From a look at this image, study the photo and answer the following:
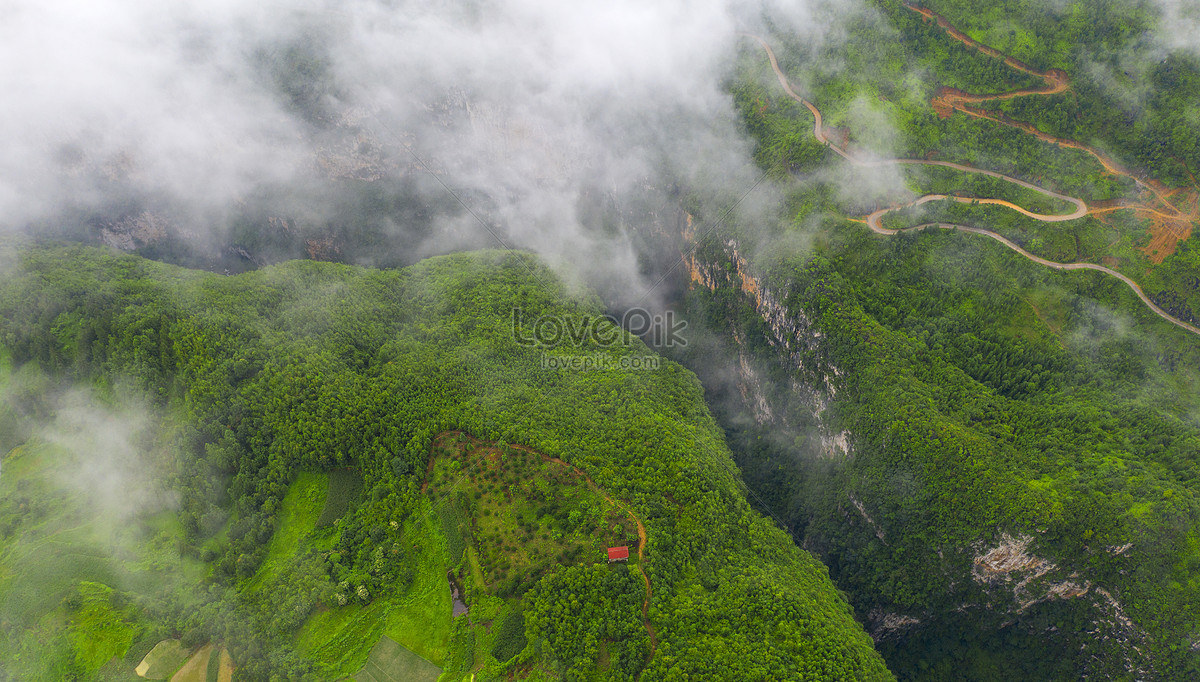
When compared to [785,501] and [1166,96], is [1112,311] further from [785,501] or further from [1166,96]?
[785,501]

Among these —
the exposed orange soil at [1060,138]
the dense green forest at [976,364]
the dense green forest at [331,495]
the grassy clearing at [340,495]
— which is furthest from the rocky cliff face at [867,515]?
the grassy clearing at [340,495]

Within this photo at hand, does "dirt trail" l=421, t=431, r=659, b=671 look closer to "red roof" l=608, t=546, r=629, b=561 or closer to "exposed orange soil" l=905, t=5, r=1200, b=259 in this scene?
"red roof" l=608, t=546, r=629, b=561

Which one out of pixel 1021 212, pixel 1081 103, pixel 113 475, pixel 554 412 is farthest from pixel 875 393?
pixel 113 475

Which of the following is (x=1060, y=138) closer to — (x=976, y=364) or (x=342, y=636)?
(x=976, y=364)

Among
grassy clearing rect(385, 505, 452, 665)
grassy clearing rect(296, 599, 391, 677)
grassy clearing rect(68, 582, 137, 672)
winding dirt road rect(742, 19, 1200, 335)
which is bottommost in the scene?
grassy clearing rect(68, 582, 137, 672)

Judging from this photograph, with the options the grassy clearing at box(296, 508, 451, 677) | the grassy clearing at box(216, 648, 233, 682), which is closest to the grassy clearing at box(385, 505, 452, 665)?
the grassy clearing at box(296, 508, 451, 677)

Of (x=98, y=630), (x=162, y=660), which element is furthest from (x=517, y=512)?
(x=98, y=630)

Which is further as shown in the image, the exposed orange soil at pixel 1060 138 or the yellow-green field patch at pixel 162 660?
the exposed orange soil at pixel 1060 138

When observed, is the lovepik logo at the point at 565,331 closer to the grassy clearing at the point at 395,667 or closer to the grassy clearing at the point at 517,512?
the grassy clearing at the point at 517,512
